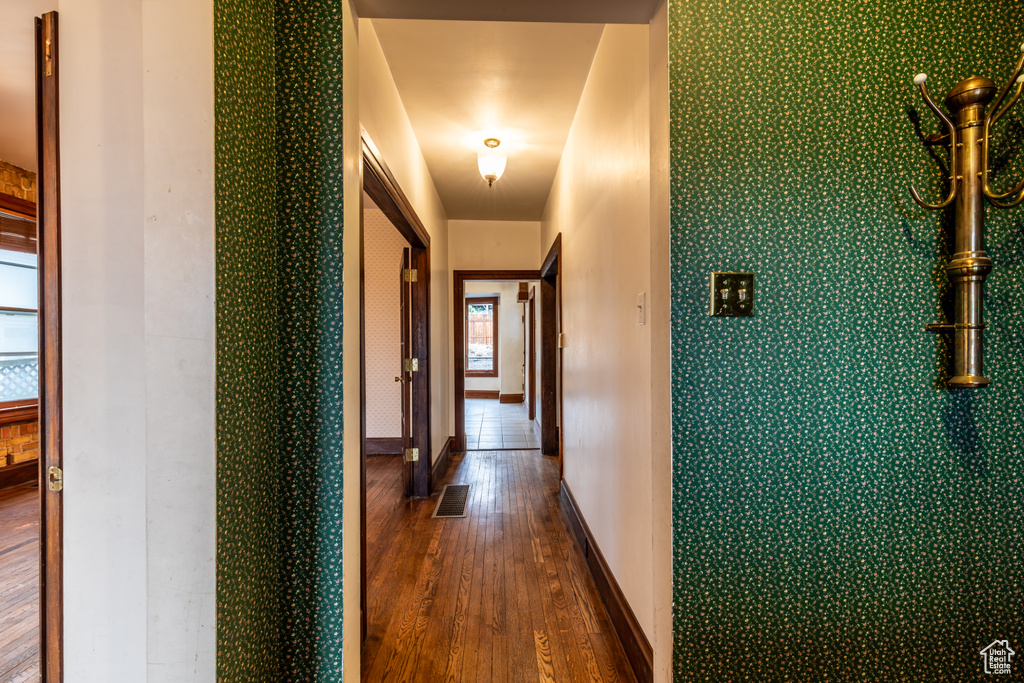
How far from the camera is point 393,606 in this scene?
6.62 ft

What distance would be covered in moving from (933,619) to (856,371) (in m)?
0.75

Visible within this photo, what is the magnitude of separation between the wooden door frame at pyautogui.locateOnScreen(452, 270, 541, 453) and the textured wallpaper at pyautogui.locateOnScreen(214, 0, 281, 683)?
362 cm

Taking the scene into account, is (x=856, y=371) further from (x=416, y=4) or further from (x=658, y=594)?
(x=416, y=4)

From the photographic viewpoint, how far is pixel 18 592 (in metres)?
2.14

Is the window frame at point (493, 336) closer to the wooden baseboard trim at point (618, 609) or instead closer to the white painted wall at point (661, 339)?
the wooden baseboard trim at point (618, 609)

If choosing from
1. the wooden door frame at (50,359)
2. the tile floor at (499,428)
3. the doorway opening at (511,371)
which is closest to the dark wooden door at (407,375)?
the doorway opening at (511,371)

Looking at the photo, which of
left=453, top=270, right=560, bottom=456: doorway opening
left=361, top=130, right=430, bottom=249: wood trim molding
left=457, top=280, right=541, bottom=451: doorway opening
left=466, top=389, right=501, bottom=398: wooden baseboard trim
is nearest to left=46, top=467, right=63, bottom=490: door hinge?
left=361, top=130, right=430, bottom=249: wood trim molding

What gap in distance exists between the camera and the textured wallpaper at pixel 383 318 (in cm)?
487

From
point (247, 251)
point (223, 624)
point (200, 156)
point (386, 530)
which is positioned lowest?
point (386, 530)

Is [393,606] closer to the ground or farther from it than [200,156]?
closer to the ground

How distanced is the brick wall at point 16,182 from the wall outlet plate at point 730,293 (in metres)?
5.41

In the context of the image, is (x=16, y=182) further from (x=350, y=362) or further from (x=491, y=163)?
(x=350, y=362)

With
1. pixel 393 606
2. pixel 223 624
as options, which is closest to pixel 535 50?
pixel 223 624

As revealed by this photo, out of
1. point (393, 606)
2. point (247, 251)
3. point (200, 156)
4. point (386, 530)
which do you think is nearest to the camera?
point (200, 156)
